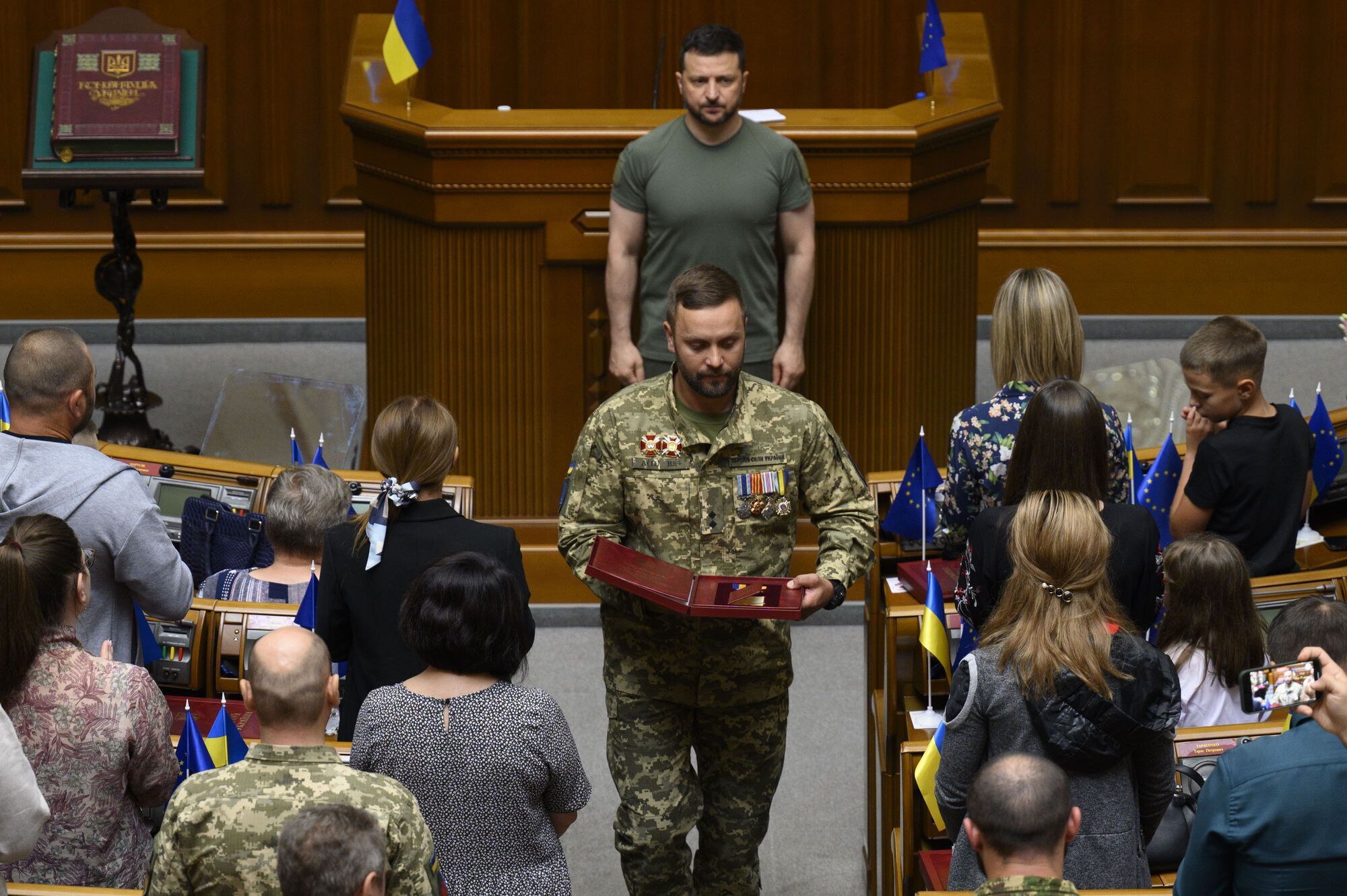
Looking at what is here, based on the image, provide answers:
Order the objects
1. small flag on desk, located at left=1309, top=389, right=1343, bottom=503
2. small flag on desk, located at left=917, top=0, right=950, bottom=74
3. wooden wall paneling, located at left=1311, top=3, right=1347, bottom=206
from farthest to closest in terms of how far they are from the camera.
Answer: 1. wooden wall paneling, located at left=1311, top=3, right=1347, bottom=206
2. small flag on desk, located at left=917, top=0, right=950, bottom=74
3. small flag on desk, located at left=1309, top=389, right=1343, bottom=503

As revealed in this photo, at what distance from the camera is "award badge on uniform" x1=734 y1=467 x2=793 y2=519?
10.6 ft

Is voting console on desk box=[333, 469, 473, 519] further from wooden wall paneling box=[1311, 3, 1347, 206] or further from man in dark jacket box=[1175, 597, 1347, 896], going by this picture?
wooden wall paneling box=[1311, 3, 1347, 206]

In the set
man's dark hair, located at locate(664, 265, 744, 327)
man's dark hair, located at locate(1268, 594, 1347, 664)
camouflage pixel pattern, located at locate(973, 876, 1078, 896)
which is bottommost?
camouflage pixel pattern, located at locate(973, 876, 1078, 896)

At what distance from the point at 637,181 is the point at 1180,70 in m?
4.85

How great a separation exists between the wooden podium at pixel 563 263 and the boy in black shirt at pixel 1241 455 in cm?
168

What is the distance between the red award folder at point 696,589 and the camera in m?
2.98

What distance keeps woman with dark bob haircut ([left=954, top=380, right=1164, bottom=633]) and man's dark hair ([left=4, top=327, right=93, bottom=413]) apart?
1.81 m

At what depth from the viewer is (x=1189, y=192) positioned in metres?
8.91

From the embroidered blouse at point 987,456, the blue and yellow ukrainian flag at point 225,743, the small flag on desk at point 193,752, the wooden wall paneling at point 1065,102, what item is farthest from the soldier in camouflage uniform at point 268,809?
the wooden wall paneling at point 1065,102

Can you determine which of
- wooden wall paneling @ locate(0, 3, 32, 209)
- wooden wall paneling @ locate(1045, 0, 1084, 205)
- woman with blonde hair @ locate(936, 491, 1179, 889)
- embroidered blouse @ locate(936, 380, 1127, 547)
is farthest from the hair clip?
wooden wall paneling @ locate(0, 3, 32, 209)

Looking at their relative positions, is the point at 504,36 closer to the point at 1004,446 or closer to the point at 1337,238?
the point at 1337,238

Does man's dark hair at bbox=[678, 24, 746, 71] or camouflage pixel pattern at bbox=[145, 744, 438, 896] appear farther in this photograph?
man's dark hair at bbox=[678, 24, 746, 71]

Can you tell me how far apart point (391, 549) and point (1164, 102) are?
676 cm

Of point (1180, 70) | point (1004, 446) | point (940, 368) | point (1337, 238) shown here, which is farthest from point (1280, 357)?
point (1004, 446)
